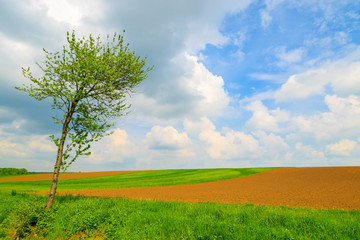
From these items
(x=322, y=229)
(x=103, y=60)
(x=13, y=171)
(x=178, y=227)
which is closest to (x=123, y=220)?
(x=178, y=227)

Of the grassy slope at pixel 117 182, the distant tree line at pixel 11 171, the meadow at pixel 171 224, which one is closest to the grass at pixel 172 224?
the meadow at pixel 171 224

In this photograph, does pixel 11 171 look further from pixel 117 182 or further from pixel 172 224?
pixel 172 224

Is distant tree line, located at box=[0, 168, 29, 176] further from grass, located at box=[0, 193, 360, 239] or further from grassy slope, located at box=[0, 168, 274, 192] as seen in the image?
grass, located at box=[0, 193, 360, 239]

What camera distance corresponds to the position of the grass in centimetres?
762

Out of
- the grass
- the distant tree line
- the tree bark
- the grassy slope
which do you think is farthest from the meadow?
the distant tree line

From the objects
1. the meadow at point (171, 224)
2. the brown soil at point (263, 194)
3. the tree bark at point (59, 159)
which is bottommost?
the brown soil at point (263, 194)

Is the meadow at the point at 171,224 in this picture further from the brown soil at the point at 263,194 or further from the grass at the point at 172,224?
the brown soil at the point at 263,194

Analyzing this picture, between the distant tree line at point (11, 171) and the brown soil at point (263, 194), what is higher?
the distant tree line at point (11, 171)

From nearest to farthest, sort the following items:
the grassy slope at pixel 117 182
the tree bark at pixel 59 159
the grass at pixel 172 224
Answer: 1. the grass at pixel 172 224
2. the tree bark at pixel 59 159
3. the grassy slope at pixel 117 182

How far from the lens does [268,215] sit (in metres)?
9.55

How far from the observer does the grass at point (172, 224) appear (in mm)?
7621

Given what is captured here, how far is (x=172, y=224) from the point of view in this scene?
880 cm

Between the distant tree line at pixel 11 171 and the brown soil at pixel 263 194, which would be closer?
the brown soil at pixel 263 194

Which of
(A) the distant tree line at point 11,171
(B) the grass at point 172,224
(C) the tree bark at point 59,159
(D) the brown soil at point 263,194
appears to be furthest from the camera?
(A) the distant tree line at point 11,171
